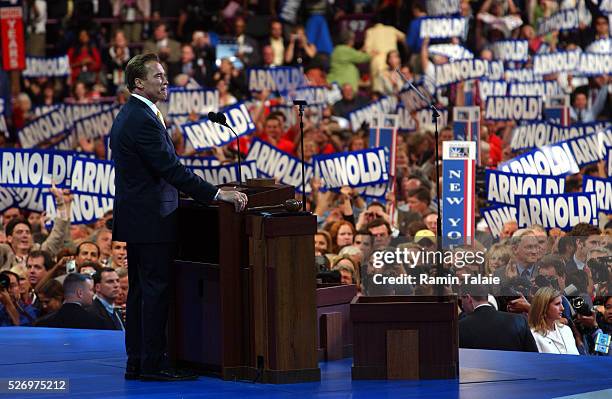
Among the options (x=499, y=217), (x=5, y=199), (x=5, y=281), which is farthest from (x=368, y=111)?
(x=5, y=281)

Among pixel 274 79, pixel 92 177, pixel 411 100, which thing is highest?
pixel 274 79

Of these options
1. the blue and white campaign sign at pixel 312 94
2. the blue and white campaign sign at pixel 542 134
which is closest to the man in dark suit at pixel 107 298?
the blue and white campaign sign at pixel 542 134

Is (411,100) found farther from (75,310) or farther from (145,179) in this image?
(145,179)

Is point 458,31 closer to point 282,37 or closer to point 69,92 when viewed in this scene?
point 282,37

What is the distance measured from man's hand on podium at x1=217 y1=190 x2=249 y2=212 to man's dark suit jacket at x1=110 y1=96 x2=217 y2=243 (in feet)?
0.13

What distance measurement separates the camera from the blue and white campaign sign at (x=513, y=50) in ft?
61.3

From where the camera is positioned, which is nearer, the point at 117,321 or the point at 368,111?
the point at 117,321

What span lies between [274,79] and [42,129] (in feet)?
9.02

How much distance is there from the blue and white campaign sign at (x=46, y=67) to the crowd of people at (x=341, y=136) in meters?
0.25

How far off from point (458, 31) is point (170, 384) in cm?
1232

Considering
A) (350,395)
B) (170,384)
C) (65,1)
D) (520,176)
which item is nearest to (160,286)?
(170,384)

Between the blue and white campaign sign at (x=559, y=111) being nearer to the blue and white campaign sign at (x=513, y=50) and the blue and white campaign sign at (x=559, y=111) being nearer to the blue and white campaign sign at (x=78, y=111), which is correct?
the blue and white campaign sign at (x=513, y=50)

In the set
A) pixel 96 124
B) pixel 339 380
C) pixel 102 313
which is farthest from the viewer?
pixel 96 124

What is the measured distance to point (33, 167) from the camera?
38.3 ft
